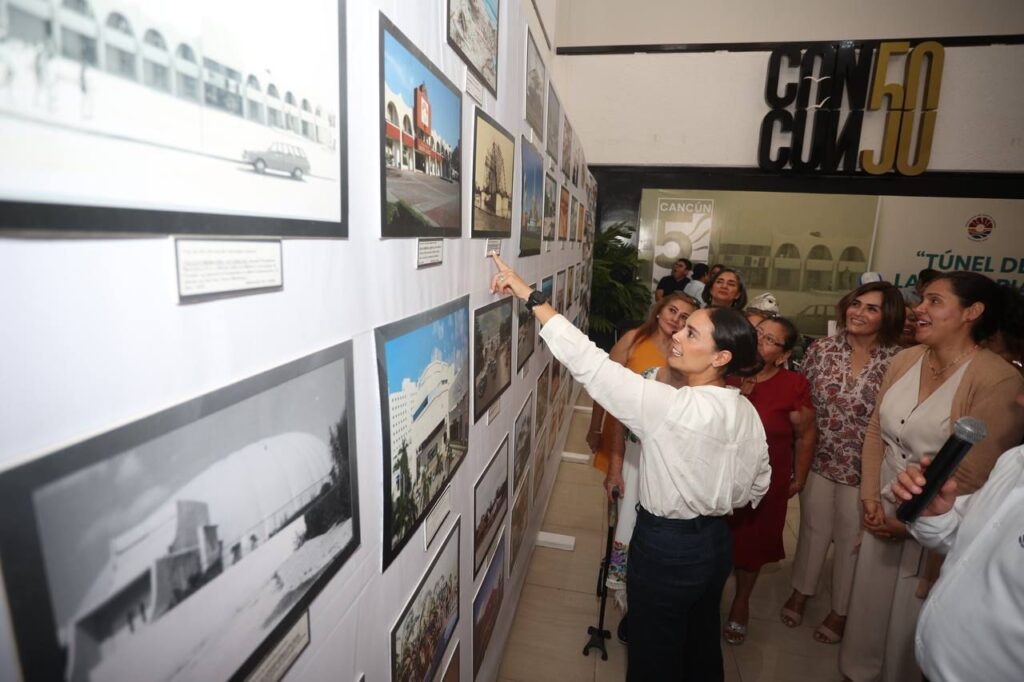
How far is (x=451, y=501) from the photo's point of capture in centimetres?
150

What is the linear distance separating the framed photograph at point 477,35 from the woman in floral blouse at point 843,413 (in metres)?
2.12

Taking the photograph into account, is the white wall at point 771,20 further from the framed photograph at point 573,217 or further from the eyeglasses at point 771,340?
the eyeglasses at point 771,340

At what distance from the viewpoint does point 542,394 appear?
3.40 meters

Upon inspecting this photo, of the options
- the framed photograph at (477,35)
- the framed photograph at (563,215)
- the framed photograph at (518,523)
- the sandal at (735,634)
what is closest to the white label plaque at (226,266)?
the framed photograph at (477,35)

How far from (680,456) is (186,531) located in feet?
4.59

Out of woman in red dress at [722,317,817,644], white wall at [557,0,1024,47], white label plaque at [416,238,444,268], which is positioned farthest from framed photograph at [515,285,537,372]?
white wall at [557,0,1024,47]

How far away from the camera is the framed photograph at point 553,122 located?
2.70 meters

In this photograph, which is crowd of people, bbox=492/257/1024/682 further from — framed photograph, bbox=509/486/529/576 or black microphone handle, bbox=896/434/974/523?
framed photograph, bbox=509/486/529/576

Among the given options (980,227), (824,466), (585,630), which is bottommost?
(585,630)

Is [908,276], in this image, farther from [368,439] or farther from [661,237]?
[368,439]

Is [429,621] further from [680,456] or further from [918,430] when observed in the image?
[918,430]

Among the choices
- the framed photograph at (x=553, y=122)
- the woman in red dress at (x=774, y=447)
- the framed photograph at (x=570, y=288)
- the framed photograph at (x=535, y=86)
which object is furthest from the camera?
the framed photograph at (x=570, y=288)

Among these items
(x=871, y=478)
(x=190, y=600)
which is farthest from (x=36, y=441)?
(x=871, y=478)

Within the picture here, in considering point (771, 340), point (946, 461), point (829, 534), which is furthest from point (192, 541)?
point (829, 534)
